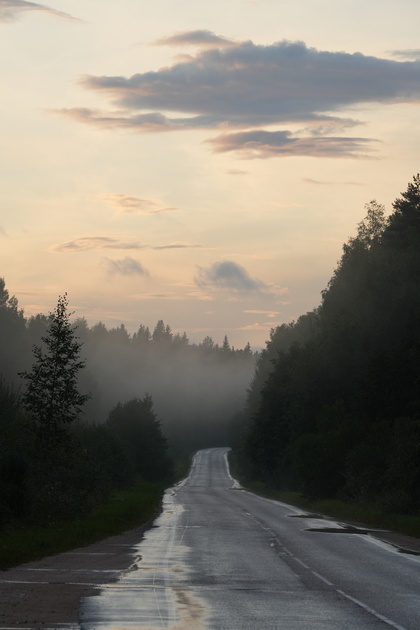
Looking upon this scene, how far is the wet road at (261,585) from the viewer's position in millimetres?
13562

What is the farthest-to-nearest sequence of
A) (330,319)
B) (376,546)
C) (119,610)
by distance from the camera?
(330,319) → (376,546) → (119,610)

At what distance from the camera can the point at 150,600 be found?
1553cm

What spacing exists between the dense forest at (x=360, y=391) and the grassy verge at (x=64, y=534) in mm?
13825

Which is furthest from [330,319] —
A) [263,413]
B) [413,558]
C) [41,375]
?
[413,558]

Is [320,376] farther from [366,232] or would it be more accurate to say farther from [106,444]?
[366,232]

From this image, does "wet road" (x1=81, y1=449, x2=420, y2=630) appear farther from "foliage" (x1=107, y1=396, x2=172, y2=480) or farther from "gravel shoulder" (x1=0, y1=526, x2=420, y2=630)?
"foliage" (x1=107, y1=396, x2=172, y2=480)

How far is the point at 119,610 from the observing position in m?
14.3

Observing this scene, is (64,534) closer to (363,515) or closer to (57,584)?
(57,584)

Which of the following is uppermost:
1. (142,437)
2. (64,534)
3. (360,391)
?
(360,391)

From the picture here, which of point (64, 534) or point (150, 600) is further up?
point (150, 600)

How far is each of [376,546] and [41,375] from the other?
18509 mm

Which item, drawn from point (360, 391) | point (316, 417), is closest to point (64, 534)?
point (360, 391)

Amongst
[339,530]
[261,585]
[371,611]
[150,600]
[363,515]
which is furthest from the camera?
[363,515]

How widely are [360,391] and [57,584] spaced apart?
5433cm
